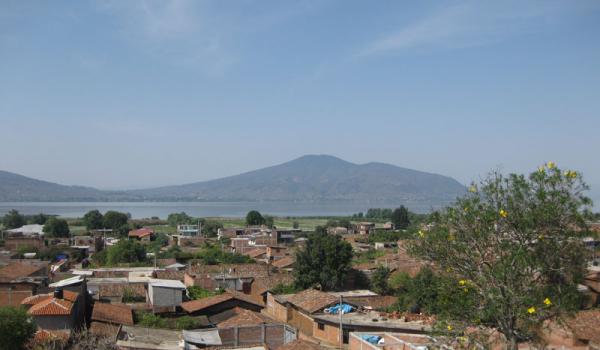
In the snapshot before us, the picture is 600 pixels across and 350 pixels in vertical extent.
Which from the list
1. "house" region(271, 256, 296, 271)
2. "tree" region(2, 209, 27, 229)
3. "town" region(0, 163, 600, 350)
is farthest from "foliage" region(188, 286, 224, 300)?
"tree" region(2, 209, 27, 229)

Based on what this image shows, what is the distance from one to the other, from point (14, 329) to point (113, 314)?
5382mm

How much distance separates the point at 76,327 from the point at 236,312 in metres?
5.36

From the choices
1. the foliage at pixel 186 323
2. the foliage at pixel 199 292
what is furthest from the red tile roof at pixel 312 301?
the foliage at pixel 199 292

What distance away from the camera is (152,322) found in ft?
57.9

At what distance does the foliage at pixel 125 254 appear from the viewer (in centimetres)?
3362

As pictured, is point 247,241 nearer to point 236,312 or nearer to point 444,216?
point 236,312

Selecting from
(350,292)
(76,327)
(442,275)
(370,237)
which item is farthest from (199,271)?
(370,237)

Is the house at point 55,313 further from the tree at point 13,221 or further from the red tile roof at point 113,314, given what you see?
the tree at point 13,221

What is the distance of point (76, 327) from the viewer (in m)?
15.7

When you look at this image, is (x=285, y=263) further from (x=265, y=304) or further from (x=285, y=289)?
(x=265, y=304)

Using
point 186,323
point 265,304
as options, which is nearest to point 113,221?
point 265,304

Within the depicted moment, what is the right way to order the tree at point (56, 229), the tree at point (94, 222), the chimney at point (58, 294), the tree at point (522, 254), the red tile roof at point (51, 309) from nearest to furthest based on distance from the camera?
1. the tree at point (522, 254)
2. the red tile roof at point (51, 309)
3. the chimney at point (58, 294)
4. the tree at point (56, 229)
5. the tree at point (94, 222)

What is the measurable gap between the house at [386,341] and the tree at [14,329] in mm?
7164

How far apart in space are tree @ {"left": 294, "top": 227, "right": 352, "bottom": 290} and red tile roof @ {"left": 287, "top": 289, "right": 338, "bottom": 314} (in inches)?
151
